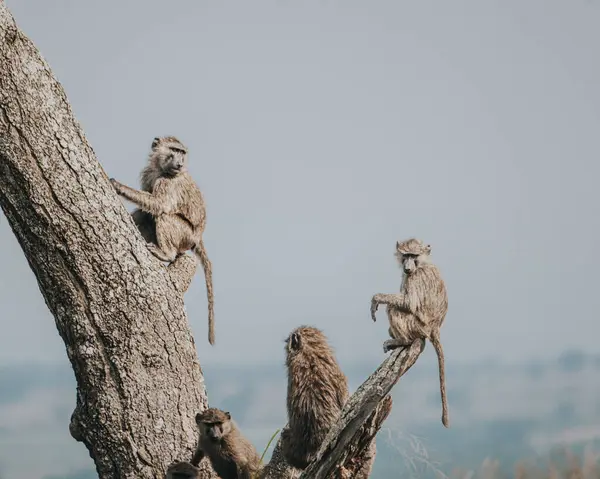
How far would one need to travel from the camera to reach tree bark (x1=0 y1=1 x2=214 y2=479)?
551cm

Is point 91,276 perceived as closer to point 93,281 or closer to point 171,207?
point 93,281

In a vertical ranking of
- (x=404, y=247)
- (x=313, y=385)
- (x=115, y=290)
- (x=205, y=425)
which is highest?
(x=404, y=247)

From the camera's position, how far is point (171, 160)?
7.86 meters

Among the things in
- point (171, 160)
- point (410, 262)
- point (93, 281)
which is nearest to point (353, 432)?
point (93, 281)

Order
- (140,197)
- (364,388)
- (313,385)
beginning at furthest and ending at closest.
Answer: (140,197) → (313,385) → (364,388)

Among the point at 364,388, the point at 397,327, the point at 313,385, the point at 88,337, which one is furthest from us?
the point at 397,327

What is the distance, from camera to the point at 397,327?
26.1 feet

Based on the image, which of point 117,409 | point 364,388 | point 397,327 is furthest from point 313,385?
point 397,327

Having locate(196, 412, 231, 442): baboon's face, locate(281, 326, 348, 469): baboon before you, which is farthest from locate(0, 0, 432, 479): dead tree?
locate(281, 326, 348, 469): baboon

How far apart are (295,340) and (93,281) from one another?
1.66 metres

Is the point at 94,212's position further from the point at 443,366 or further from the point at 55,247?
the point at 443,366

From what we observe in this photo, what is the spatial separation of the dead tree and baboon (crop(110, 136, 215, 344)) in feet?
5.09

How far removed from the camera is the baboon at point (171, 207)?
7.43 meters

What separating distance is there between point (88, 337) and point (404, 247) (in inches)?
140
